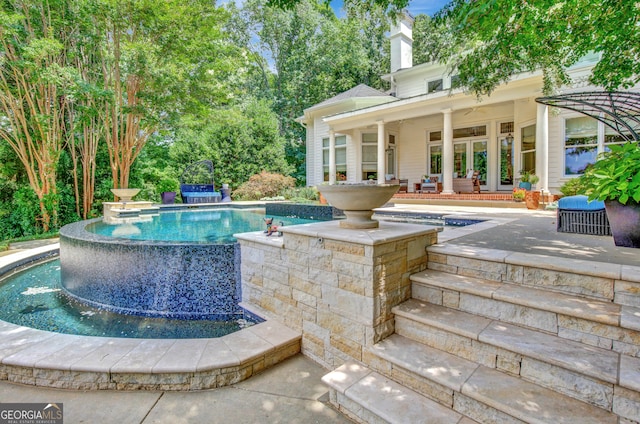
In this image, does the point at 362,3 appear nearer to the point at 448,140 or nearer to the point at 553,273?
the point at 553,273

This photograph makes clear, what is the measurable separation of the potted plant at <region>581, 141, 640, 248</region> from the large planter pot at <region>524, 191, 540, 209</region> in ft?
15.9

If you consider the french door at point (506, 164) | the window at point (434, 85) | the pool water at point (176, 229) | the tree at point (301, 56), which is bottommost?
the pool water at point (176, 229)

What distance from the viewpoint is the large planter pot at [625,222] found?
3.07m

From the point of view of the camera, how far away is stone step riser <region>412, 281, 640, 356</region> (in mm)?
1759

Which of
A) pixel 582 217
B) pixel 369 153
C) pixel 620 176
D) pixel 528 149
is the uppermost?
pixel 369 153

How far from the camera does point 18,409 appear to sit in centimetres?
209

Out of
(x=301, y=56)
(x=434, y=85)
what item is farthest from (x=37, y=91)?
(x=301, y=56)

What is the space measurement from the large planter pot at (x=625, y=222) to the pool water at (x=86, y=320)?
3651mm

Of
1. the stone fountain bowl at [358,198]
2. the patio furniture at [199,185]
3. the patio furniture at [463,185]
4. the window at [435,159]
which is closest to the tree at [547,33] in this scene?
the stone fountain bowl at [358,198]

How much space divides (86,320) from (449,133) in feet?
32.3

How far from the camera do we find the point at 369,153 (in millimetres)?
13547

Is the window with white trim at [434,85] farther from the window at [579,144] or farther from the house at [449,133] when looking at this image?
the window at [579,144]

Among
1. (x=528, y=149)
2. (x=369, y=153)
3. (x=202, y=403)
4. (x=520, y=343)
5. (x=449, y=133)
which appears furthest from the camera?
(x=369, y=153)

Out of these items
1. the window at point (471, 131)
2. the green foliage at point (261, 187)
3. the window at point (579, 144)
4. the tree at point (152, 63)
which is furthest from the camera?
the green foliage at point (261, 187)
